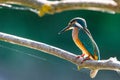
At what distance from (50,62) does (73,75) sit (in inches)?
12.0

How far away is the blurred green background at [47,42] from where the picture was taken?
353cm

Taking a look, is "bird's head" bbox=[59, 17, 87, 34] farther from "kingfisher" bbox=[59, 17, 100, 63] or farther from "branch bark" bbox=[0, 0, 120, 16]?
"branch bark" bbox=[0, 0, 120, 16]

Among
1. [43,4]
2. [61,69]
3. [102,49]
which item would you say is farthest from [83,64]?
[61,69]

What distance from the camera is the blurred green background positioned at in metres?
3.53

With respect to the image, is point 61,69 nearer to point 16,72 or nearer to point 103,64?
point 16,72

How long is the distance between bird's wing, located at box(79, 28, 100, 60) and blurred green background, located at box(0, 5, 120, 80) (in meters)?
1.57

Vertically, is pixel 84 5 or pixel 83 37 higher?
pixel 84 5

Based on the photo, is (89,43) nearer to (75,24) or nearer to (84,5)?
(75,24)

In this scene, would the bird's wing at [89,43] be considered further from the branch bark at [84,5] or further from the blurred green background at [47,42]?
the blurred green background at [47,42]

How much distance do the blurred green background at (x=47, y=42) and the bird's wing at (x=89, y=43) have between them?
1572mm

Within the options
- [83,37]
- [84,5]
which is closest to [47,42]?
[83,37]

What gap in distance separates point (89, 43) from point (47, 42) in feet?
5.98

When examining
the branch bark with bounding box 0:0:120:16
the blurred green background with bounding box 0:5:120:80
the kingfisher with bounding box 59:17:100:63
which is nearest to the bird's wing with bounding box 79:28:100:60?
the kingfisher with bounding box 59:17:100:63

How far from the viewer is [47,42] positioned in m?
3.64
